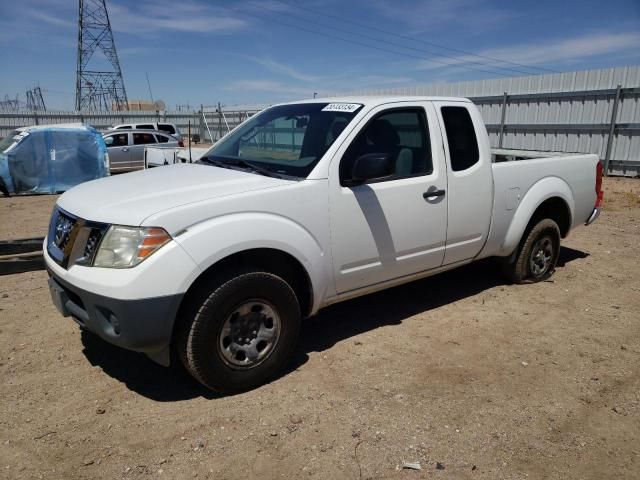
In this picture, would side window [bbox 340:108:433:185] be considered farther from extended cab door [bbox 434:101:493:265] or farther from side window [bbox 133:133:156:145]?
side window [bbox 133:133:156:145]

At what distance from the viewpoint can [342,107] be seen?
3.79m

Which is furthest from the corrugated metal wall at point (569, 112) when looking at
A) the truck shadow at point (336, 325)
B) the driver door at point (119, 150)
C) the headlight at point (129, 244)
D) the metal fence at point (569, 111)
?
the headlight at point (129, 244)

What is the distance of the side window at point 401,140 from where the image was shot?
3.70 m

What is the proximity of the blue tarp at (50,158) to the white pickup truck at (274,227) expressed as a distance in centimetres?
1010

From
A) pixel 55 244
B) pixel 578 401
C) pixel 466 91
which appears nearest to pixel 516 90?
pixel 466 91

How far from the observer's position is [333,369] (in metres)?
3.57

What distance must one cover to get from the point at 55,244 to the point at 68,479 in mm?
1506

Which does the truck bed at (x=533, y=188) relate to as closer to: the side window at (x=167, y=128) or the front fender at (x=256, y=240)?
the front fender at (x=256, y=240)

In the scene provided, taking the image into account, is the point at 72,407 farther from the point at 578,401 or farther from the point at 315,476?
the point at 578,401

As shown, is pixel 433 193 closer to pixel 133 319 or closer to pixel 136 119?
pixel 133 319

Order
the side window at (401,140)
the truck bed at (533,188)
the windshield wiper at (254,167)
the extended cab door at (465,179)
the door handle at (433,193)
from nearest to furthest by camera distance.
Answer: the windshield wiper at (254,167)
the side window at (401,140)
the door handle at (433,193)
the extended cab door at (465,179)
the truck bed at (533,188)

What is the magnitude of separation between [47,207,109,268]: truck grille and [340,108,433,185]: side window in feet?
5.96

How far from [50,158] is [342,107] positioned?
11.3 meters

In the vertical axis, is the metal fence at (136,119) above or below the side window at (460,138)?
above
